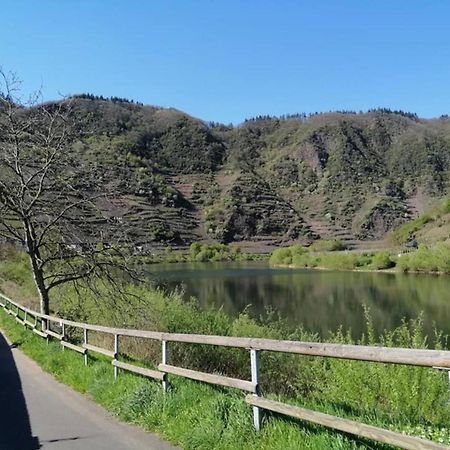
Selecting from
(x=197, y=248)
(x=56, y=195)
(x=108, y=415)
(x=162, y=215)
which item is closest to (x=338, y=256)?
(x=197, y=248)

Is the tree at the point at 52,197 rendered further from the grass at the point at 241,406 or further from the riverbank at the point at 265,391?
the grass at the point at 241,406

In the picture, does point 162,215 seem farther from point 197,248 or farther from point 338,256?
point 338,256

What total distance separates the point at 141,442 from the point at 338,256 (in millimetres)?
111704

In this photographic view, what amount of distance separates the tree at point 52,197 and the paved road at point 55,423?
5878 mm

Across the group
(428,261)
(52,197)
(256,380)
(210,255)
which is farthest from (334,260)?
(256,380)

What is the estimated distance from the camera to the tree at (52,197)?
14906 millimetres

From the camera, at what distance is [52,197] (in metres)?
16.3

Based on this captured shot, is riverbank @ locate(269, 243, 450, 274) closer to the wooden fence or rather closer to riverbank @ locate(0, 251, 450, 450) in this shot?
riverbank @ locate(0, 251, 450, 450)

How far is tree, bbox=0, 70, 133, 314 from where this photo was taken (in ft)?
48.9

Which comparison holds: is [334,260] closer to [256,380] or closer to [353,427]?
[256,380]

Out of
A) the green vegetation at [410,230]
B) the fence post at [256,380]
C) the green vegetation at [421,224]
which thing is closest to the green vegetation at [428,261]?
the green vegetation at [421,224]

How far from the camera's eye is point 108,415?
23.6 feet

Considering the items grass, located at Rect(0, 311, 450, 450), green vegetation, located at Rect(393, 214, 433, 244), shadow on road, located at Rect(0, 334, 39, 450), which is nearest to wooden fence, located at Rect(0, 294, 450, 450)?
grass, located at Rect(0, 311, 450, 450)

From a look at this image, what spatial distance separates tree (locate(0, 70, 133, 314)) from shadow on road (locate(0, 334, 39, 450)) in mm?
4637
